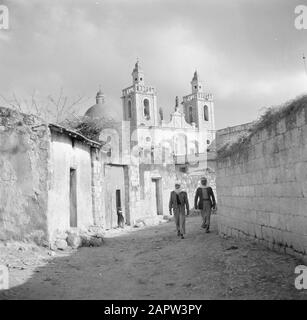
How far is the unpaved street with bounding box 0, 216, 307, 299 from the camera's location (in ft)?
16.6

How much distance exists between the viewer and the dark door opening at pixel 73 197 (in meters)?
11.4

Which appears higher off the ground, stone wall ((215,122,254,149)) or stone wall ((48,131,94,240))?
stone wall ((215,122,254,149))

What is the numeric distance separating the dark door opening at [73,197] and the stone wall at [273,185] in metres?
4.77

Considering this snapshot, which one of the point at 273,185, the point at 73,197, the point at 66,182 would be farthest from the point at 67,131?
the point at 273,185

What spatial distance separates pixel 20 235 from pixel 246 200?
497 centimetres

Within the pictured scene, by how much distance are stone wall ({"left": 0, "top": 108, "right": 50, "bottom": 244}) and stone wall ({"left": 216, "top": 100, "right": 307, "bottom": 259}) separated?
433cm

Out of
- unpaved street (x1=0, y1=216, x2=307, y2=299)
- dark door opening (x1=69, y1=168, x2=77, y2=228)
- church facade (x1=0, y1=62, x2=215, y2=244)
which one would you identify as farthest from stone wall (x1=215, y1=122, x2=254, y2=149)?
dark door opening (x1=69, y1=168, x2=77, y2=228)

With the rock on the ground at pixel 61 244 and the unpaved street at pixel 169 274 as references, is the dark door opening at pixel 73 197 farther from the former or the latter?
the unpaved street at pixel 169 274

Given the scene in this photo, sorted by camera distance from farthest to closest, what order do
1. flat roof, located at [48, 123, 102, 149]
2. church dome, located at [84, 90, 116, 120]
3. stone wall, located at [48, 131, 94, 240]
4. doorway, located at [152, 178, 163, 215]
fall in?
church dome, located at [84, 90, 116, 120]
doorway, located at [152, 178, 163, 215]
flat roof, located at [48, 123, 102, 149]
stone wall, located at [48, 131, 94, 240]

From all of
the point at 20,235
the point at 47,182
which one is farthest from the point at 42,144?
the point at 20,235

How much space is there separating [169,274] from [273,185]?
7.41 ft

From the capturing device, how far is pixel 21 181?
8742 mm

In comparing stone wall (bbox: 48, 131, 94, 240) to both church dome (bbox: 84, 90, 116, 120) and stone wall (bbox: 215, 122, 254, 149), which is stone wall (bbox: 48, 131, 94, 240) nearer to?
stone wall (bbox: 215, 122, 254, 149)

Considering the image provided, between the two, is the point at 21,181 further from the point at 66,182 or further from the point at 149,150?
the point at 149,150
